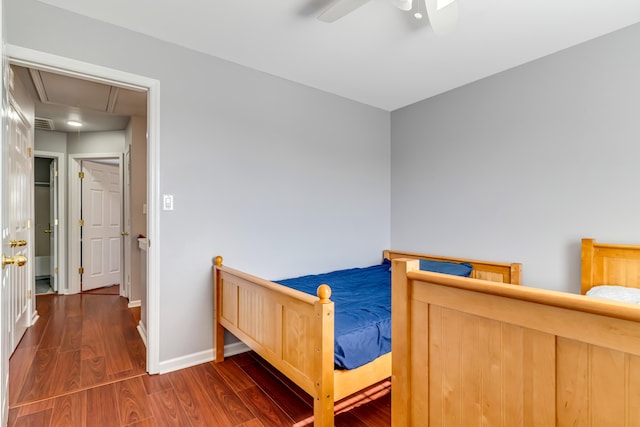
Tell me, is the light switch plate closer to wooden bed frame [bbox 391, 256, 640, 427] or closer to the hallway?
the hallway

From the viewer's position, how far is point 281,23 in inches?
83.0

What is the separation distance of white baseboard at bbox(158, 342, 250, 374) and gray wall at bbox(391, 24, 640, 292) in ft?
6.82

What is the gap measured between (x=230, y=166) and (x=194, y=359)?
58.9 inches

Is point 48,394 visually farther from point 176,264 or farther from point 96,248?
point 96,248

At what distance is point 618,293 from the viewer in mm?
1935

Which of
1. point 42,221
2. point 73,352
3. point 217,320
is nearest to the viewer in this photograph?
point 217,320

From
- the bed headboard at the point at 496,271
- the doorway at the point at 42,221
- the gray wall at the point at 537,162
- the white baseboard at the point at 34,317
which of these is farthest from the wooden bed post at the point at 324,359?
the doorway at the point at 42,221

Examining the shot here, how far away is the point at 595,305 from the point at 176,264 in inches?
91.4

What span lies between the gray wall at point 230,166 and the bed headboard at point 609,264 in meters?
1.89

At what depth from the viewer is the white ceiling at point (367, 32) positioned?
76.1 inches

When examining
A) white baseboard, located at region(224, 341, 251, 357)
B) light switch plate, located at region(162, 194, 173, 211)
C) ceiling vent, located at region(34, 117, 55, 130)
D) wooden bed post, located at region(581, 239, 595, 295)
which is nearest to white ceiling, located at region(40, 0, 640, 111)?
light switch plate, located at region(162, 194, 173, 211)

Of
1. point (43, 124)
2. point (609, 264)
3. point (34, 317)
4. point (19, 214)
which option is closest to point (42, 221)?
point (43, 124)

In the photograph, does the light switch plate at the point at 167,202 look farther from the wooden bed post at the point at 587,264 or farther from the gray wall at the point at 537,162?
the wooden bed post at the point at 587,264

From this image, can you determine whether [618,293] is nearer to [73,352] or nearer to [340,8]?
[340,8]
